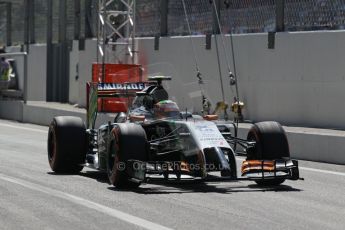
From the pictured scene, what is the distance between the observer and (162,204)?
11.4 metres

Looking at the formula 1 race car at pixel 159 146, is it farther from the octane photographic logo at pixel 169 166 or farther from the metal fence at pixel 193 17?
the metal fence at pixel 193 17

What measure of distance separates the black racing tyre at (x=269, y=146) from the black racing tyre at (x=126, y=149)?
5.87ft

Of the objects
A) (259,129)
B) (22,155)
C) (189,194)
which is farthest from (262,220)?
(22,155)

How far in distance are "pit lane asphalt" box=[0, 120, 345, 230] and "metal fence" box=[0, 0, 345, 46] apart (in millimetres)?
9053

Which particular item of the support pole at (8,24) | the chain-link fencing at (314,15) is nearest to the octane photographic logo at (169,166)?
the chain-link fencing at (314,15)

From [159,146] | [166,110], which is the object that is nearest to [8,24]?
[166,110]

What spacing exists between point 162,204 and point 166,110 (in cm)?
280

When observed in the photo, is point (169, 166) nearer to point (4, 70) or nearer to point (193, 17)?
point (193, 17)

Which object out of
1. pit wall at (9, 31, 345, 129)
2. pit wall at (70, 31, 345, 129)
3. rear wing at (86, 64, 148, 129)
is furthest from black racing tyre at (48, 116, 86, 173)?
pit wall at (70, 31, 345, 129)

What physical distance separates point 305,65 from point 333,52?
1.11 metres

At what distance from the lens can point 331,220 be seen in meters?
10.5

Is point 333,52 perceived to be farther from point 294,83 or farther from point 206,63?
point 206,63

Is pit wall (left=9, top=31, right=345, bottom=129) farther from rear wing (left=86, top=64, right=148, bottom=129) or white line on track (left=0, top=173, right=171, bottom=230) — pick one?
white line on track (left=0, top=173, right=171, bottom=230)

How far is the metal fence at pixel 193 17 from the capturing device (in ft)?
79.3
